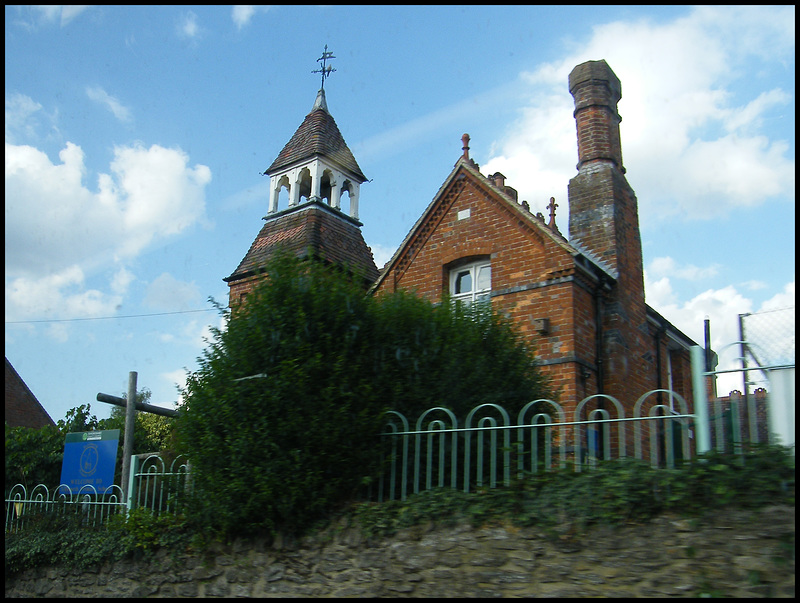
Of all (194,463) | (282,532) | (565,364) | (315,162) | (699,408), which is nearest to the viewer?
(699,408)

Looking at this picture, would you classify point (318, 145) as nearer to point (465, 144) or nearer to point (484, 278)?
point (465, 144)

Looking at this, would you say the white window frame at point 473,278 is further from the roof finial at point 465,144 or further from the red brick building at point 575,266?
the roof finial at point 465,144

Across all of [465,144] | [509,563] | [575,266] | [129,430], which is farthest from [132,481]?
[465,144]

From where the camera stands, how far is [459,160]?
50.2 feet

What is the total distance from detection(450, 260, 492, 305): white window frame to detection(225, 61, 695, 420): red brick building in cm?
2

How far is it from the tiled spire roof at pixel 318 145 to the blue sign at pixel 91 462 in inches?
474

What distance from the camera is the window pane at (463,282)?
47.9 feet

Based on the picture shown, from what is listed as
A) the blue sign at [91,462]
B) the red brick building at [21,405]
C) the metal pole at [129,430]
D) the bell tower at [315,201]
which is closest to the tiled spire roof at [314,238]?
the bell tower at [315,201]

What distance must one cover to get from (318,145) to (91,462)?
41.6ft

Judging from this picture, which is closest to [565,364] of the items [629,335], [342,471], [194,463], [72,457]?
[629,335]

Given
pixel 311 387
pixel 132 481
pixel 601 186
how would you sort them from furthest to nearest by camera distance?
pixel 601 186 → pixel 132 481 → pixel 311 387

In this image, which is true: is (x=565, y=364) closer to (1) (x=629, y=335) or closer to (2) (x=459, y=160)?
(1) (x=629, y=335)

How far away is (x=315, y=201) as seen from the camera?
20.5 m

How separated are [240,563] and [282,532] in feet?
2.02
